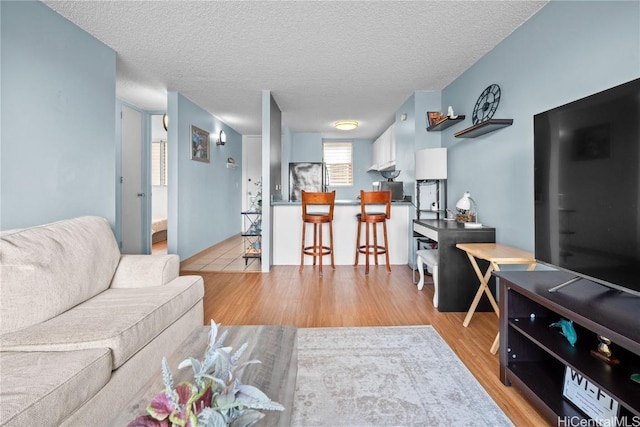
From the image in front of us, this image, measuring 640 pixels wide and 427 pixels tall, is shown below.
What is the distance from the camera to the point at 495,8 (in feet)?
7.39

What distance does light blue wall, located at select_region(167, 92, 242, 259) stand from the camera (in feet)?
14.0

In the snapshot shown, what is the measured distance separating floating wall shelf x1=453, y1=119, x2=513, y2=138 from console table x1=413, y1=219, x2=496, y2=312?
2.96 feet

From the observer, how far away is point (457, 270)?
2.71 m

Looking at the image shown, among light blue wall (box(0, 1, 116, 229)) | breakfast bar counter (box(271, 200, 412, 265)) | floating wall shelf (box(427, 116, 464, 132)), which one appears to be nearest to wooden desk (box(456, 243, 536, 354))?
floating wall shelf (box(427, 116, 464, 132))

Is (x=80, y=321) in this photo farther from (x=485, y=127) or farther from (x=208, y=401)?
(x=485, y=127)

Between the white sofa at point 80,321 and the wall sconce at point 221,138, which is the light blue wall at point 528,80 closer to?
the white sofa at point 80,321

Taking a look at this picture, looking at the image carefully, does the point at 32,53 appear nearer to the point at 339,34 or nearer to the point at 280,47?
the point at 280,47

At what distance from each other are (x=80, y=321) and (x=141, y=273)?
0.64m

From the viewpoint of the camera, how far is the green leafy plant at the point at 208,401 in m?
0.63

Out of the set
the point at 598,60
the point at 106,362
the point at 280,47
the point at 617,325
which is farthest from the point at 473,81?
the point at 106,362

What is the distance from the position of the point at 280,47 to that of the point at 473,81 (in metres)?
2.06

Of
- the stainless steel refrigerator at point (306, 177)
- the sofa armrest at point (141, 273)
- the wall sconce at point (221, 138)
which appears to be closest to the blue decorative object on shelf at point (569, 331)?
the sofa armrest at point (141, 273)

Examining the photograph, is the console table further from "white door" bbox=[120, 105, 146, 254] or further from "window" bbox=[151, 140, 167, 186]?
"window" bbox=[151, 140, 167, 186]

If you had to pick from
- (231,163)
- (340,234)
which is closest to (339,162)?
(231,163)
